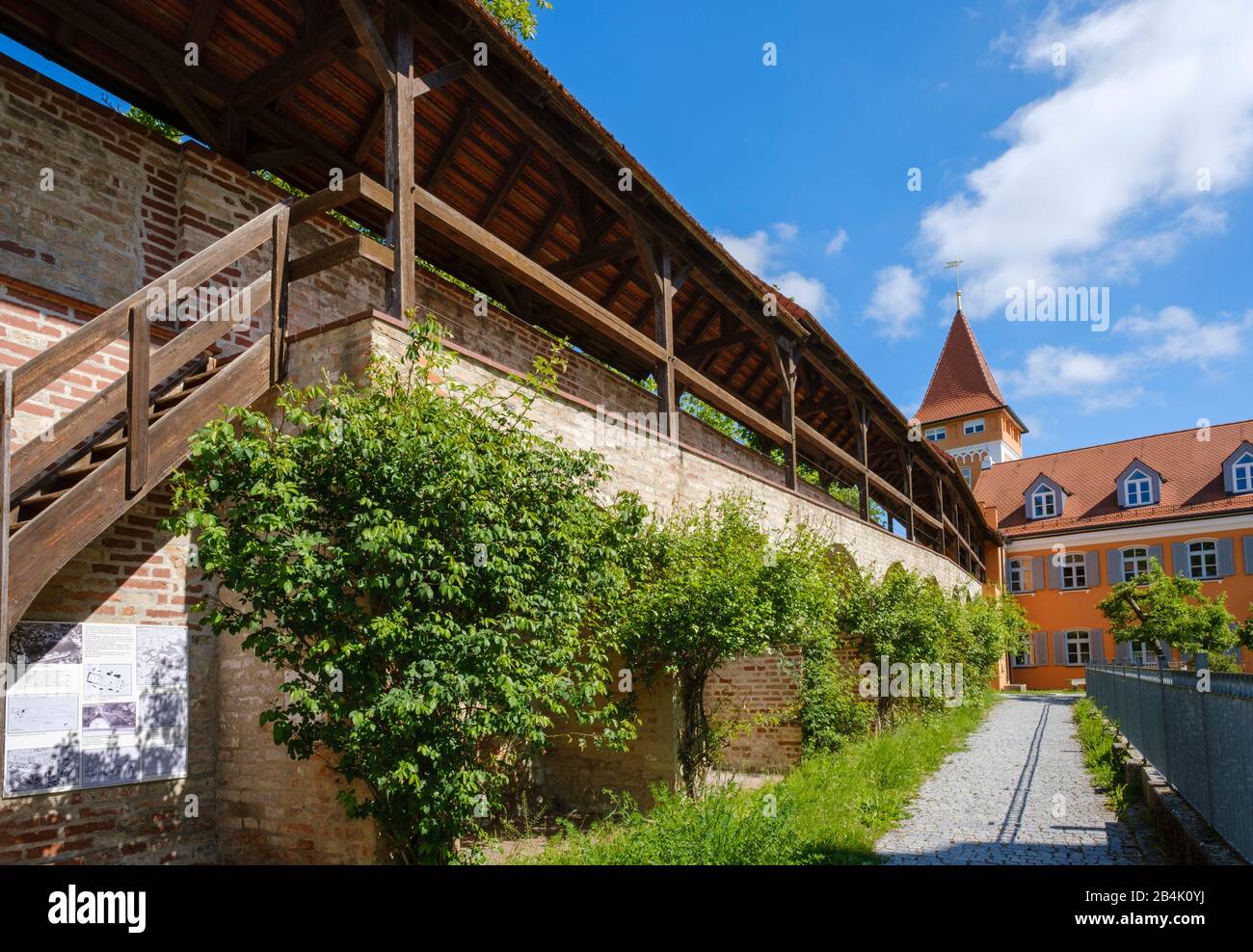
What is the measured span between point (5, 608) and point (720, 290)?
8603 millimetres

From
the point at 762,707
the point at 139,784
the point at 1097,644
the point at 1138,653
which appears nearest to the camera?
the point at 139,784

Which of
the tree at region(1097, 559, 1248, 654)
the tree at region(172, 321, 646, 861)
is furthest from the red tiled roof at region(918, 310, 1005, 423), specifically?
the tree at region(172, 321, 646, 861)

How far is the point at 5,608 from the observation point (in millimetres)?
4098

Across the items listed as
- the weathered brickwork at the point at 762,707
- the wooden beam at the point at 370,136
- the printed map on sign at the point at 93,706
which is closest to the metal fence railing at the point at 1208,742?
the weathered brickwork at the point at 762,707

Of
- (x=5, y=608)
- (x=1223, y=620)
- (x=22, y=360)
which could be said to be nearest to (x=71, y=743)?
(x=5, y=608)

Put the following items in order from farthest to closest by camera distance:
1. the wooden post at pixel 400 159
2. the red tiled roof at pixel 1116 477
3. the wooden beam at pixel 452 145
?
1. the red tiled roof at pixel 1116 477
2. the wooden beam at pixel 452 145
3. the wooden post at pixel 400 159

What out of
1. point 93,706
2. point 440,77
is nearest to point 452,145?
point 440,77

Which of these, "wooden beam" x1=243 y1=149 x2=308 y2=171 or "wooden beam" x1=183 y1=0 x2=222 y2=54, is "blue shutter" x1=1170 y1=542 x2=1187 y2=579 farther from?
"wooden beam" x1=183 y1=0 x2=222 y2=54

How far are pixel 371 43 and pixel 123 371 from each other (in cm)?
279

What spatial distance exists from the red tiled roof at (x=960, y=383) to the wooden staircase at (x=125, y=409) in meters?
42.2

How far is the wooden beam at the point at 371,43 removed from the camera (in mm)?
6070

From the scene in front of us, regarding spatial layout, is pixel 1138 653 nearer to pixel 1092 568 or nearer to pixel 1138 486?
pixel 1092 568

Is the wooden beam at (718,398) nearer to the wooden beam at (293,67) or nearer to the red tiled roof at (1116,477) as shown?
the wooden beam at (293,67)

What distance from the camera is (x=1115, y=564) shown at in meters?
32.5
